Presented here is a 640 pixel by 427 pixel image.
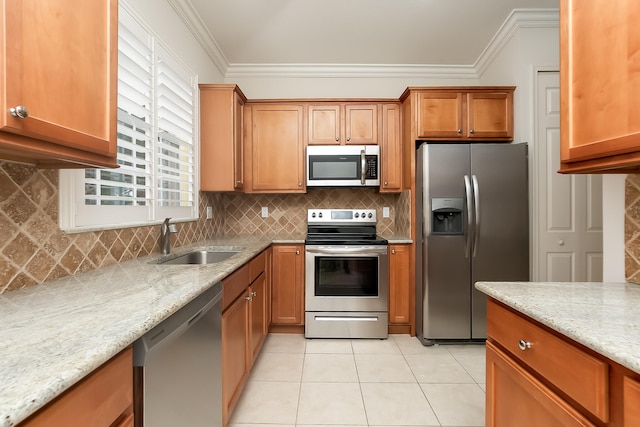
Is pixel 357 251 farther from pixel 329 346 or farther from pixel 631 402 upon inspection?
pixel 631 402

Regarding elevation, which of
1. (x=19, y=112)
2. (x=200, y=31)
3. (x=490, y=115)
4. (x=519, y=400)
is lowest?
(x=519, y=400)

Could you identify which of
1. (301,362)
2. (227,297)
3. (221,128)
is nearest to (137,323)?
(227,297)

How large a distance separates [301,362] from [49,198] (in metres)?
1.92

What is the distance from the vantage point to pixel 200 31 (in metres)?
2.67

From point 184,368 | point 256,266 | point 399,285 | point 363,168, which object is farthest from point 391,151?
point 184,368

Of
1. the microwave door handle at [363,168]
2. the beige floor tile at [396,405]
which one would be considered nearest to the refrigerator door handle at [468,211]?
the microwave door handle at [363,168]

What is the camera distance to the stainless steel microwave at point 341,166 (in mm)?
3121

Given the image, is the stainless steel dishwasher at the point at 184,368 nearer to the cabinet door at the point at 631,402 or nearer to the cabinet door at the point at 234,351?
the cabinet door at the point at 234,351

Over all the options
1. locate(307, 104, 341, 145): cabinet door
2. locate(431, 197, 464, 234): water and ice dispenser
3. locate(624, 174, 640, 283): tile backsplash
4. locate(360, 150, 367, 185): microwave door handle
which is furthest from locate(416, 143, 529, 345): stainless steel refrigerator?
locate(624, 174, 640, 283): tile backsplash

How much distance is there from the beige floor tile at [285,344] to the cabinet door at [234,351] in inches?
25.4

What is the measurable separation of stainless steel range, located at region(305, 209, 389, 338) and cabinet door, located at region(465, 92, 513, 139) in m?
1.38

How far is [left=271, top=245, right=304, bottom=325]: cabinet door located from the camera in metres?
2.92

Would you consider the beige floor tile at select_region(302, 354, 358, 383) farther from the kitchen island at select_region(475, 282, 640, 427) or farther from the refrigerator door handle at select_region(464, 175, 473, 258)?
the refrigerator door handle at select_region(464, 175, 473, 258)

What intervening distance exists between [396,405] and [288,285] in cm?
139
